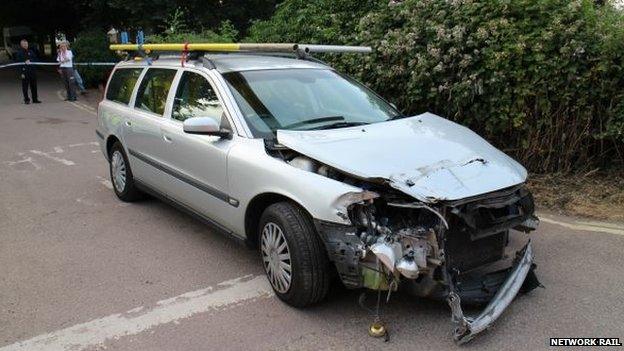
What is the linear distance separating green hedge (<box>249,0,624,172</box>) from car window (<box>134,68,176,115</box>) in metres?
2.88

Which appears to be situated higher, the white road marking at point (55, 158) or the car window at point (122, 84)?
the car window at point (122, 84)

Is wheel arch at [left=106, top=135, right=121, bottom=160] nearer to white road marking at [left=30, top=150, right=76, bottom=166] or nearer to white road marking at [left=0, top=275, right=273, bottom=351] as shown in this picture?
white road marking at [left=30, top=150, right=76, bottom=166]

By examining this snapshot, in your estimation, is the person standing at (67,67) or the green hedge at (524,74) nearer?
the green hedge at (524,74)

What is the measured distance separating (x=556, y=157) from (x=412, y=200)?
362cm

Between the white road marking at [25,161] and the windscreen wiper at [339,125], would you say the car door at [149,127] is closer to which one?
the windscreen wiper at [339,125]

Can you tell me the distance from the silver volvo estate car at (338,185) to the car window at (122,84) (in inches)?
39.8

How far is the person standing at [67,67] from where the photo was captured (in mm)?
15616

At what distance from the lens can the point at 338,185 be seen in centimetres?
352

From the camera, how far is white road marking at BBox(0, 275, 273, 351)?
354 cm

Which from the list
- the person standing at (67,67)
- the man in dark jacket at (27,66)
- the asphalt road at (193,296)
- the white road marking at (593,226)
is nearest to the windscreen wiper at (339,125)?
the asphalt road at (193,296)

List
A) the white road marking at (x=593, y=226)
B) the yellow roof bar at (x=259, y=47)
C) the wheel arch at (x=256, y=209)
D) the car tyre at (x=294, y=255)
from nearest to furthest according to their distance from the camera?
1. the car tyre at (x=294, y=255)
2. the wheel arch at (x=256, y=209)
3. the yellow roof bar at (x=259, y=47)
4. the white road marking at (x=593, y=226)

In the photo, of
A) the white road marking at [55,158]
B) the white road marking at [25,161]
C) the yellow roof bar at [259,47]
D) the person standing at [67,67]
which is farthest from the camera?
the person standing at [67,67]

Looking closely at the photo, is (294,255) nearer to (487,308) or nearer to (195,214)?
(487,308)

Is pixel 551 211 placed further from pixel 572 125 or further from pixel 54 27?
pixel 54 27
